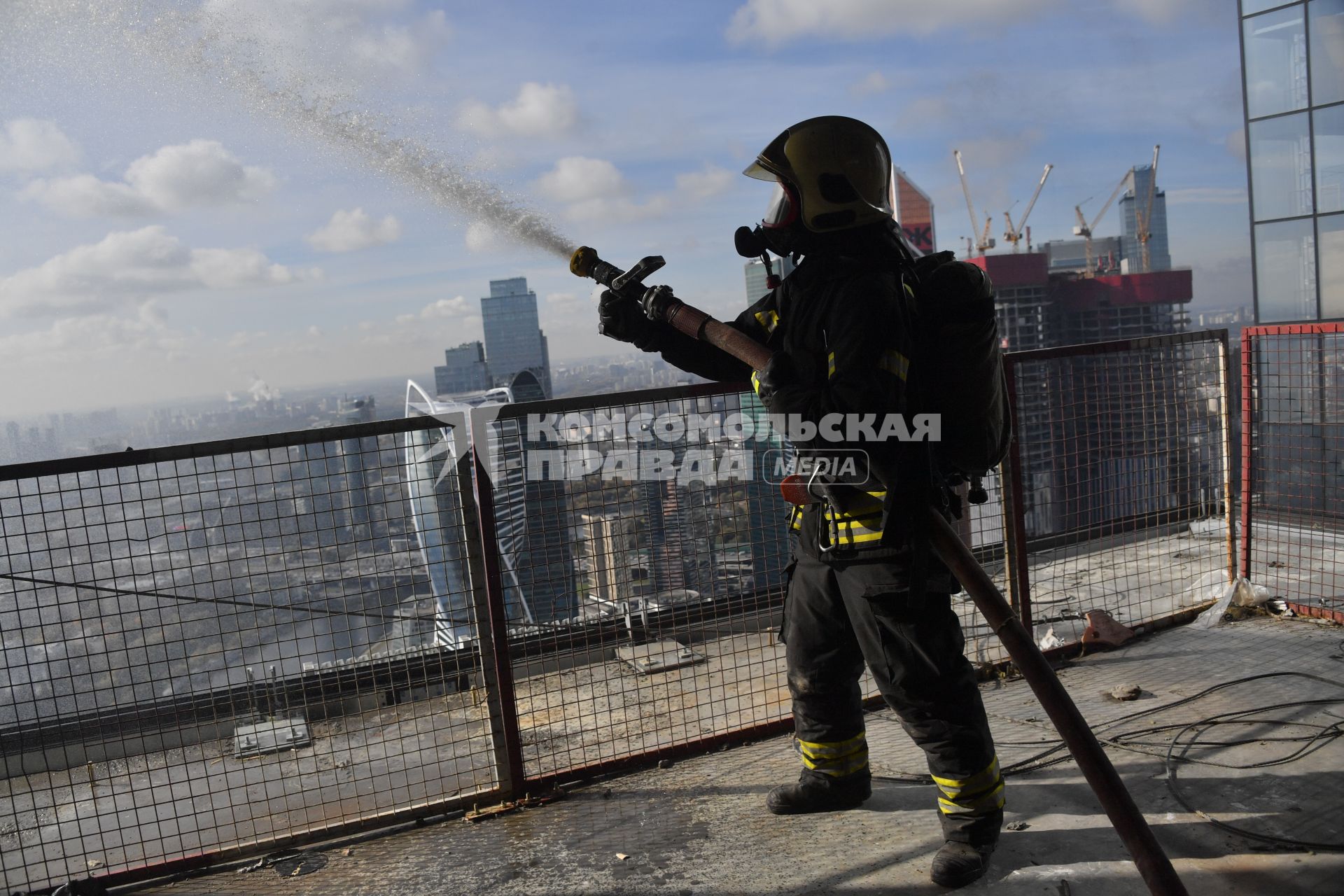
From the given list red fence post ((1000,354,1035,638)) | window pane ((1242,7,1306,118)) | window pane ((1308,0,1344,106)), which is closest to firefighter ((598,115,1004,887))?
red fence post ((1000,354,1035,638))

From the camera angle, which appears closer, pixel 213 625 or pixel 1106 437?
pixel 213 625

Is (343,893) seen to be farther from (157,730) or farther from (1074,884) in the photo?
(1074,884)

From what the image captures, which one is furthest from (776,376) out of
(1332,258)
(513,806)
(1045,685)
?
(1332,258)

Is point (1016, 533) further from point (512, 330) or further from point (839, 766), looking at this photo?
point (512, 330)

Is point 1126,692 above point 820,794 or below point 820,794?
below

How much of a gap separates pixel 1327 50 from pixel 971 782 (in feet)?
87.4

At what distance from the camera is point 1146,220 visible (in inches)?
4668

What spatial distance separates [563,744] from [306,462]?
173 cm

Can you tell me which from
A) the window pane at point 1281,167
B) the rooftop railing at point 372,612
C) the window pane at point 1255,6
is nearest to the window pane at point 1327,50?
the window pane at point 1281,167

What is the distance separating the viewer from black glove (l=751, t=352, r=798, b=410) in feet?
8.81

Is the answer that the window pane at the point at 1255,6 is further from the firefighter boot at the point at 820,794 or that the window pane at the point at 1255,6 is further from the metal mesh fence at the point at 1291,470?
the firefighter boot at the point at 820,794

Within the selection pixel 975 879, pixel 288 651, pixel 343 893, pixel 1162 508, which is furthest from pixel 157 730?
pixel 1162 508

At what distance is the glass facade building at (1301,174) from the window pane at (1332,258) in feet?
0.05

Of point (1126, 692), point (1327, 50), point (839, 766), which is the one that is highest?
point (1327, 50)
